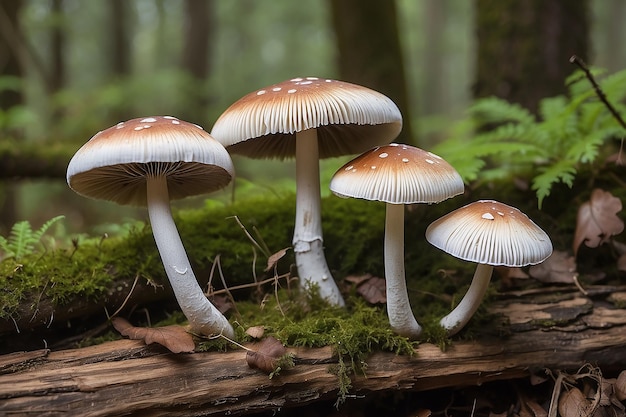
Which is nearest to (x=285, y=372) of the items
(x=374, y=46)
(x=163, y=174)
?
(x=163, y=174)

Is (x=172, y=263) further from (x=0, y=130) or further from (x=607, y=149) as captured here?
(x=0, y=130)

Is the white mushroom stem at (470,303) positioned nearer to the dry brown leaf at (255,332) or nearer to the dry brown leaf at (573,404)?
the dry brown leaf at (573,404)

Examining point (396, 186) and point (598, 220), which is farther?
point (598, 220)

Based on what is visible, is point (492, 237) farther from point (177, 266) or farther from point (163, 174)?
point (163, 174)

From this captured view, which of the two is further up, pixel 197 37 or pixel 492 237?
pixel 197 37

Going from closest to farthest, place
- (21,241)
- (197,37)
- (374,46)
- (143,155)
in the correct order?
(143,155)
(21,241)
(374,46)
(197,37)

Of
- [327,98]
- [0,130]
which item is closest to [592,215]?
[327,98]

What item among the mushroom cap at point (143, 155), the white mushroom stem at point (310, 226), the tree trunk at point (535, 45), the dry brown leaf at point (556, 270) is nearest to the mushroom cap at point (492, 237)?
the white mushroom stem at point (310, 226)
